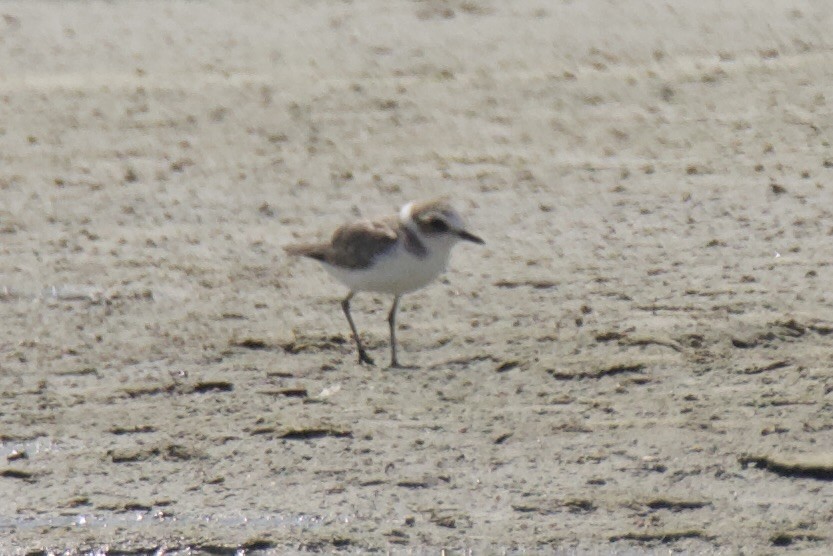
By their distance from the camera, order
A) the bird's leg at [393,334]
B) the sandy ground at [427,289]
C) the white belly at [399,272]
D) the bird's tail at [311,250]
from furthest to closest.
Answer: the bird's tail at [311,250], the bird's leg at [393,334], the white belly at [399,272], the sandy ground at [427,289]

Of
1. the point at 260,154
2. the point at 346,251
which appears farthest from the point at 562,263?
the point at 260,154

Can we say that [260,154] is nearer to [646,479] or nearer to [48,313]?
[48,313]

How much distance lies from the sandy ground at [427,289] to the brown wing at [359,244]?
0.45 metres

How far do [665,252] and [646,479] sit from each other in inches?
101

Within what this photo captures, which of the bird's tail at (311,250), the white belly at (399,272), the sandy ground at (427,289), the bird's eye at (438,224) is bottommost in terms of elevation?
the sandy ground at (427,289)

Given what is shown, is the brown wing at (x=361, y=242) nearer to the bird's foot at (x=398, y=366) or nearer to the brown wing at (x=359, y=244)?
the brown wing at (x=359, y=244)

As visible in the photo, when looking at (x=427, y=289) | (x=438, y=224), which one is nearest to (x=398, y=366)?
(x=438, y=224)

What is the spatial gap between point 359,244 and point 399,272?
Result: 24cm

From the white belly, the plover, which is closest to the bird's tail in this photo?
the plover

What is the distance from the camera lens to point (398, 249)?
7.14 m

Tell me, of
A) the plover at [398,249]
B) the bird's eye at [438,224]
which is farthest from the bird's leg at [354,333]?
the bird's eye at [438,224]

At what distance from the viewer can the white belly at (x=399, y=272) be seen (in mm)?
7129

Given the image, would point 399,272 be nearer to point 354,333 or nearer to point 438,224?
point 438,224

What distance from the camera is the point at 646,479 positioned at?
248 inches
